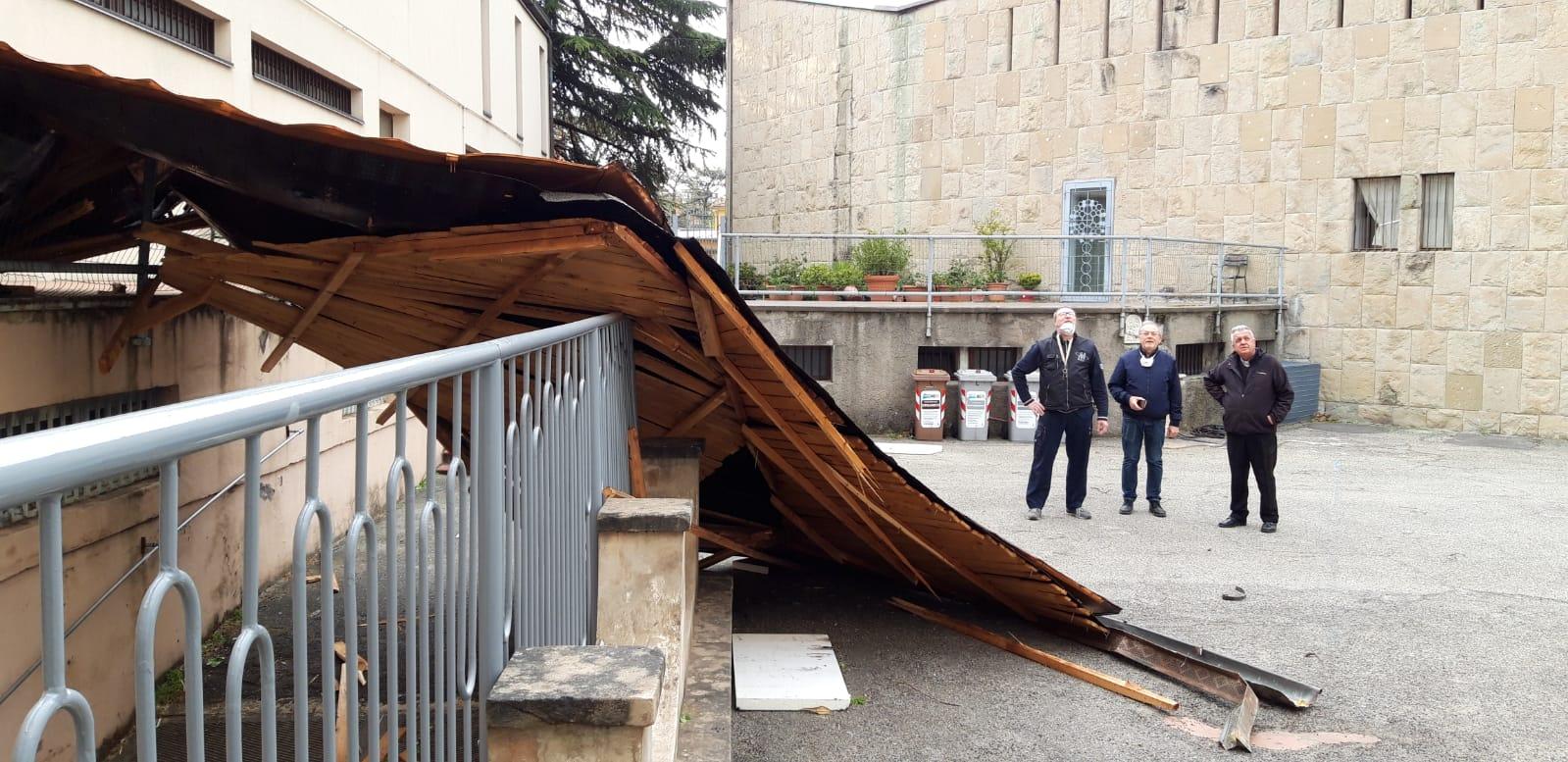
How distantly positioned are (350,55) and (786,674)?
24.1 ft

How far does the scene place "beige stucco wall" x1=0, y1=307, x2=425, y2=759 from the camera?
3.51 m

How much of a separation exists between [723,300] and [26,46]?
11.5ft

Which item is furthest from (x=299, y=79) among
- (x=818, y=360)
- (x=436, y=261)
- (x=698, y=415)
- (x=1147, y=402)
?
(x=818, y=360)

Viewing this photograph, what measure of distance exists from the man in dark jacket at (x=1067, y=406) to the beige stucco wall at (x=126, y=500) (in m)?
5.65

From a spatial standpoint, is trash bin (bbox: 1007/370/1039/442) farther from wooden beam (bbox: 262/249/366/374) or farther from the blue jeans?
wooden beam (bbox: 262/249/366/374)

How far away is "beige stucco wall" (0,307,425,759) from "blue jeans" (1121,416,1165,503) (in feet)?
21.5

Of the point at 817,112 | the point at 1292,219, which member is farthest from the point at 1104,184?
the point at 817,112

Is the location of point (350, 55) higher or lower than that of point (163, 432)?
higher

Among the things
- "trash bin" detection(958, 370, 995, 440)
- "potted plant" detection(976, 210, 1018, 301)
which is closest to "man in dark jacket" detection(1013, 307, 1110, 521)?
"trash bin" detection(958, 370, 995, 440)

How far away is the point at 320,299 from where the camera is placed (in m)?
5.16

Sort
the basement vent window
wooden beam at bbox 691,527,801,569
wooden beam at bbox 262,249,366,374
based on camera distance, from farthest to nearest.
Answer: wooden beam at bbox 691,527,801,569, wooden beam at bbox 262,249,366,374, the basement vent window

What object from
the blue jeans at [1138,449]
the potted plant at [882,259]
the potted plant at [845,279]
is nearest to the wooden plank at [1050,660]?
the blue jeans at [1138,449]

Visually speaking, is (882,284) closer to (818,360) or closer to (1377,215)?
(818,360)

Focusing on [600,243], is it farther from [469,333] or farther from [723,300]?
[469,333]
